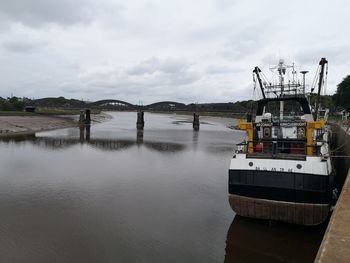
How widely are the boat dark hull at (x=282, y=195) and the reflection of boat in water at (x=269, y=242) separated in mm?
601

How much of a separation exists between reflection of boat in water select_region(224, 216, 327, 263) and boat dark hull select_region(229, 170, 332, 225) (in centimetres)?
60

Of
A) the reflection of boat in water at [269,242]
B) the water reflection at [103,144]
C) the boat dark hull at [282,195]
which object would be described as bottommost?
the reflection of boat in water at [269,242]

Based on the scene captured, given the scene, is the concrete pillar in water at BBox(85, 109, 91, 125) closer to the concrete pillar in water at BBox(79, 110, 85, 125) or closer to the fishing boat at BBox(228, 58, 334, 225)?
the concrete pillar in water at BBox(79, 110, 85, 125)

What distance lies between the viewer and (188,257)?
12.4m

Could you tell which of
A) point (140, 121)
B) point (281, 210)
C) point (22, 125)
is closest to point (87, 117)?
point (140, 121)

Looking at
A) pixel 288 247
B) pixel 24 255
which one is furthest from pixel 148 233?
pixel 288 247

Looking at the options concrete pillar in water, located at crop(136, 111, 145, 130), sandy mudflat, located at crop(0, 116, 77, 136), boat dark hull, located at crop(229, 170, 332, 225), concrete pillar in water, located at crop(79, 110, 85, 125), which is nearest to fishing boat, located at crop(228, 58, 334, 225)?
boat dark hull, located at crop(229, 170, 332, 225)

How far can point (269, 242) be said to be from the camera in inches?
531

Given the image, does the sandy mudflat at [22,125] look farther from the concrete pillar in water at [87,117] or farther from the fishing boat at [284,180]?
the fishing boat at [284,180]

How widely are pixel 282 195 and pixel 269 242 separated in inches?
81.7

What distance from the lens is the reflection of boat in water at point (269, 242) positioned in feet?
41.0

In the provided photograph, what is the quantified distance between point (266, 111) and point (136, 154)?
2229 centimetres


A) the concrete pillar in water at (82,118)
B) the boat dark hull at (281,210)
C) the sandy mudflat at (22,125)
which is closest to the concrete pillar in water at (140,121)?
the concrete pillar in water at (82,118)

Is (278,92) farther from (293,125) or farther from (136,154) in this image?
(136,154)
